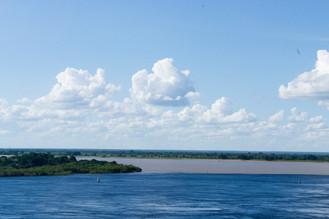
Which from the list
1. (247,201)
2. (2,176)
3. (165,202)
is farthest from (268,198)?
(2,176)

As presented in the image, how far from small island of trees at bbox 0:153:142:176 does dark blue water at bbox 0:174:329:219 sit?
17944 mm

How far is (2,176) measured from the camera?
410 feet

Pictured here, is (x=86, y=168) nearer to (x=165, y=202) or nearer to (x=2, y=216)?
(x=165, y=202)

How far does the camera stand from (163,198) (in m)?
82.8

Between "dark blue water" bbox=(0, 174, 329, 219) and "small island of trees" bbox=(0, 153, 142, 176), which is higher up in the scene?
"small island of trees" bbox=(0, 153, 142, 176)

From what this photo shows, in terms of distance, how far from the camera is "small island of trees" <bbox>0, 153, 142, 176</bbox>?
133500 mm

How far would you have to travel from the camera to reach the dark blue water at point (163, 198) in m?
67.6

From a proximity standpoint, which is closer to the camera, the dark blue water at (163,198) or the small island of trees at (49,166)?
the dark blue water at (163,198)

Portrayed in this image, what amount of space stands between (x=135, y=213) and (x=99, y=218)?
5201mm

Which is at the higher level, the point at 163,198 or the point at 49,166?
the point at 49,166

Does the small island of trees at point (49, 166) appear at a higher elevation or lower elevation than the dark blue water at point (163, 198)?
higher

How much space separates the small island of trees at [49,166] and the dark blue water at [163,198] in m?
17.9

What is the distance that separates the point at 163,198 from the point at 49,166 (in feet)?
213

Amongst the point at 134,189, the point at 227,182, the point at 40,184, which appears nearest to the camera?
the point at 134,189
